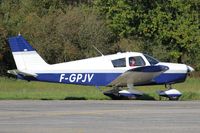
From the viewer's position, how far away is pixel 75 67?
2905 centimetres

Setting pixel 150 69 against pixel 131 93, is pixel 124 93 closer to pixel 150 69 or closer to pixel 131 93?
pixel 131 93

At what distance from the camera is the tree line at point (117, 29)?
62781 mm

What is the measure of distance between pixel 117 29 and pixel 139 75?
122ft

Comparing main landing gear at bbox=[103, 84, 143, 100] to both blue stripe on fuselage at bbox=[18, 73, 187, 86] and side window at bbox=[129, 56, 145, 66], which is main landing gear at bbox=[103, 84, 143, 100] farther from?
side window at bbox=[129, 56, 145, 66]

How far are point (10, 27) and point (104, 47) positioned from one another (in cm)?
1054

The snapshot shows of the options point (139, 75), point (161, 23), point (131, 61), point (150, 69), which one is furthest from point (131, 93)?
point (161, 23)

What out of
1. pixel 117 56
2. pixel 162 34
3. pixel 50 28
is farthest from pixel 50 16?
pixel 117 56
